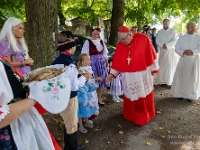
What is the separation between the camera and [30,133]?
4.34ft

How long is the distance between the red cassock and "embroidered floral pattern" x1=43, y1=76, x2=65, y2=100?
9.34 ft

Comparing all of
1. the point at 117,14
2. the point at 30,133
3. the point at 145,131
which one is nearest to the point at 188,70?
the point at 145,131

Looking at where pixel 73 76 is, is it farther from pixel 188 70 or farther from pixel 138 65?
pixel 188 70

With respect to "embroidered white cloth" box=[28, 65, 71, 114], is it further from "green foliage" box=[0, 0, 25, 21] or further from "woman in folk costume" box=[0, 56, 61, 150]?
"green foliage" box=[0, 0, 25, 21]

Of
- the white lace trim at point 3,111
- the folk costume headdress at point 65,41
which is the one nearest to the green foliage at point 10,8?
the folk costume headdress at point 65,41

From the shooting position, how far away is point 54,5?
4199 millimetres

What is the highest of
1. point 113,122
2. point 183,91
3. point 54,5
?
point 54,5

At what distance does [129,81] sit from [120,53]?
2.04ft

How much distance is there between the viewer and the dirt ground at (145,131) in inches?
137

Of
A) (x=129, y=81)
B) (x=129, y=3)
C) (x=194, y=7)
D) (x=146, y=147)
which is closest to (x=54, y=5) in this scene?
(x=129, y=81)

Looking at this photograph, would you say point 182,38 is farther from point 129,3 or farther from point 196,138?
point 129,3

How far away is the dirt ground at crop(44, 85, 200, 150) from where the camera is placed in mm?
3482

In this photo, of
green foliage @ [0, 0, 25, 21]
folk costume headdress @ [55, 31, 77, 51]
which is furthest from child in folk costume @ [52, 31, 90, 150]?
green foliage @ [0, 0, 25, 21]

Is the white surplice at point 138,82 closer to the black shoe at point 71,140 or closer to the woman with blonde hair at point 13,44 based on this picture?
the black shoe at point 71,140
